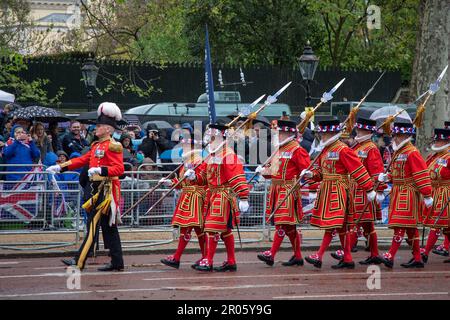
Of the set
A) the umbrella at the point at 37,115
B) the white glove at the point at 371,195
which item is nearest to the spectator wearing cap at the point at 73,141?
the umbrella at the point at 37,115

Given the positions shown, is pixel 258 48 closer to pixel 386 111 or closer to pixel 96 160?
pixel 386 111

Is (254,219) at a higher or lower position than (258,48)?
lower

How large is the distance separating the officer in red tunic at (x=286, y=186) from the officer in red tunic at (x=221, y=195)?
763 mm

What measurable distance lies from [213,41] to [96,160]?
80.1ft

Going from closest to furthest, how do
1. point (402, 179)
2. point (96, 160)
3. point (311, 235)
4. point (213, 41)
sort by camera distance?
1. point (96, 160)
2. point (402, 179)
3. point (311, 235)
4. point (213, 41)

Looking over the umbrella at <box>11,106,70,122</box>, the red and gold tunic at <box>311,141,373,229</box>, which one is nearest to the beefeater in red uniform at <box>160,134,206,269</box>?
the red and gold tunic at <box>311,141,373,229</box>

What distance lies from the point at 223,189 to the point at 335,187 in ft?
5.25

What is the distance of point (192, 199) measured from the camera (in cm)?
1509

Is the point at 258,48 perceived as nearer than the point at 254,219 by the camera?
No

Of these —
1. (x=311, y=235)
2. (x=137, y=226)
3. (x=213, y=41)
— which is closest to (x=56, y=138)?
(x=137, y=226)

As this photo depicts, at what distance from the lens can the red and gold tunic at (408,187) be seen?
15359mm

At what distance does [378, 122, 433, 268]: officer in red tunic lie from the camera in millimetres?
15383

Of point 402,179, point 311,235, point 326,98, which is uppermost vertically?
point 326,98

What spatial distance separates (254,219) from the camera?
1845 centimetres
